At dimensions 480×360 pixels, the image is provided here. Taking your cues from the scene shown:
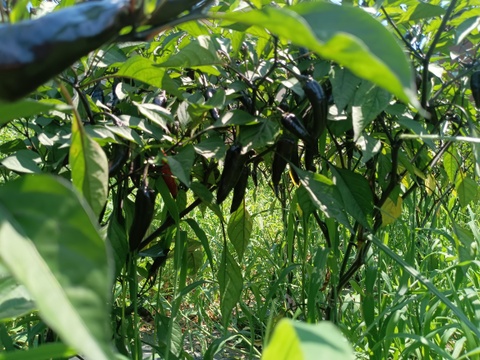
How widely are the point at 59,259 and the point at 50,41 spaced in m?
0.13

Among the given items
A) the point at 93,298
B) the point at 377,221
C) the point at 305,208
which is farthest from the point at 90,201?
the point at 377,221

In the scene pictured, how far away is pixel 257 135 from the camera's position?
93 cm

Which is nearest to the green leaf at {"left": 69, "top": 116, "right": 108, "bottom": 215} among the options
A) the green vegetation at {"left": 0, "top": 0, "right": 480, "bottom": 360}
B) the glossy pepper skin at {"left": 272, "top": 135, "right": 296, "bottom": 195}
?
the green vegetation at {"left": 0, "top": 0, "right": 480, "bottom": 360}

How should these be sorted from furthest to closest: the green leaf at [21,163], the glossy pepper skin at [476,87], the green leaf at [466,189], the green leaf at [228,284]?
the green leaf at [466,189] → the green leaf at [228,284] → the glossy pepper skin at [476,87] → the green leaf at [21,163]

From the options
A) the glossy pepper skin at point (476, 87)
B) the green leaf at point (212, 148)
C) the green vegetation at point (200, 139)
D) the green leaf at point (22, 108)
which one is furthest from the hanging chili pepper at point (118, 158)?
the glossy pepper skin at point (476, 87)

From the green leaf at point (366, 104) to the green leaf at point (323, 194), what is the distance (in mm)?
113

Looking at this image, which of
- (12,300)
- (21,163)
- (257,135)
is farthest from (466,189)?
(12,300)

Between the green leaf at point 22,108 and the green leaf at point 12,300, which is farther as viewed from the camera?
the green leaf at point 12,300

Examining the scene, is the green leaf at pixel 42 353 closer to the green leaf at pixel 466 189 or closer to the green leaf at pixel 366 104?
the green leaf at pixel 366 104

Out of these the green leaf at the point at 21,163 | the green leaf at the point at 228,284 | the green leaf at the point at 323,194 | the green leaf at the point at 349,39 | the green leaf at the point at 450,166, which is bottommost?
the green leaf at the point at 228,284

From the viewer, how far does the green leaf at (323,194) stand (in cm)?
93

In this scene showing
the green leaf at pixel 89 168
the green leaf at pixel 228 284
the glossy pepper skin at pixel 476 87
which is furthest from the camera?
the green leaf at pixel 228 284

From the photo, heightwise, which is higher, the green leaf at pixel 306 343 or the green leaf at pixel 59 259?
the green leaf at pixel 59 259

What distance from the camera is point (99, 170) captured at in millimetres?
608
